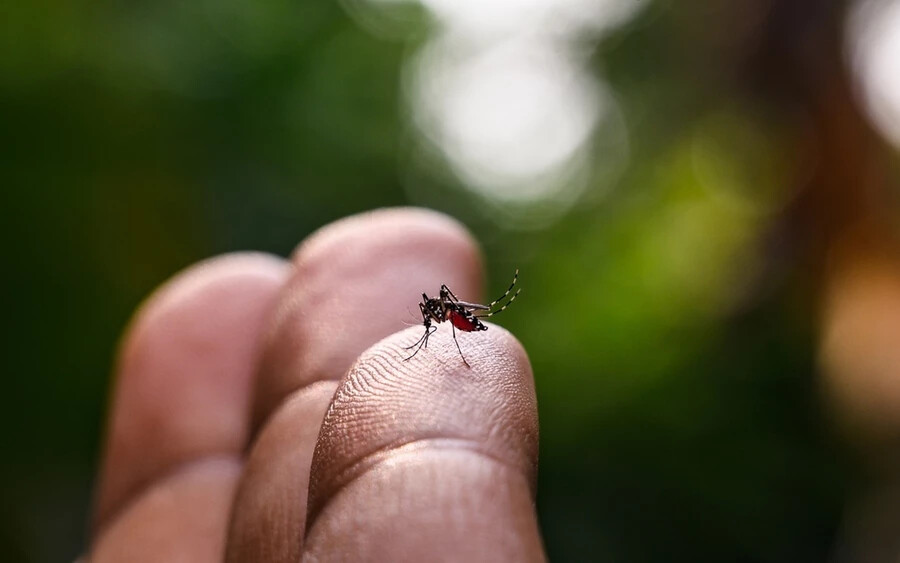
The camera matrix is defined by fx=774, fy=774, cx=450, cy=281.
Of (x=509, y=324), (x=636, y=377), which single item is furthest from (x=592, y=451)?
(x=509, y=324)

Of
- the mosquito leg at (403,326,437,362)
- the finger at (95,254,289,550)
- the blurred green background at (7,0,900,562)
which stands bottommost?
the mosquito leg at (403,326,437,362)

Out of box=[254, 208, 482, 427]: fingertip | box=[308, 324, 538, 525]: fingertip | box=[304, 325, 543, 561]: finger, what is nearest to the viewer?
box=[304, 325, 543, 561]: finger

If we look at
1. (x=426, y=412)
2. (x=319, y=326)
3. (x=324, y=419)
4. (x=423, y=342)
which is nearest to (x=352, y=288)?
(x=319, y=326)

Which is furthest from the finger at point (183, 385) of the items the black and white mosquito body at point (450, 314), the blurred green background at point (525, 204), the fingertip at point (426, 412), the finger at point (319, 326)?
the blurred green background at point (525, 204)

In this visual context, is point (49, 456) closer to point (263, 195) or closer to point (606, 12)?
point (263, 195)

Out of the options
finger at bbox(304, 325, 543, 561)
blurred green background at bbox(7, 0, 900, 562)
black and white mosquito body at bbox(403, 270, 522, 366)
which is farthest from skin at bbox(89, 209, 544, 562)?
blurred green background at bbox(7, 0, 900, 562)

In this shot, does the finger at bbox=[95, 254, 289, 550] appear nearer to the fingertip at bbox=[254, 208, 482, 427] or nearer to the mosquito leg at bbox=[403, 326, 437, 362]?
the fingertip at bbox=[254, 208, 482, 427]
